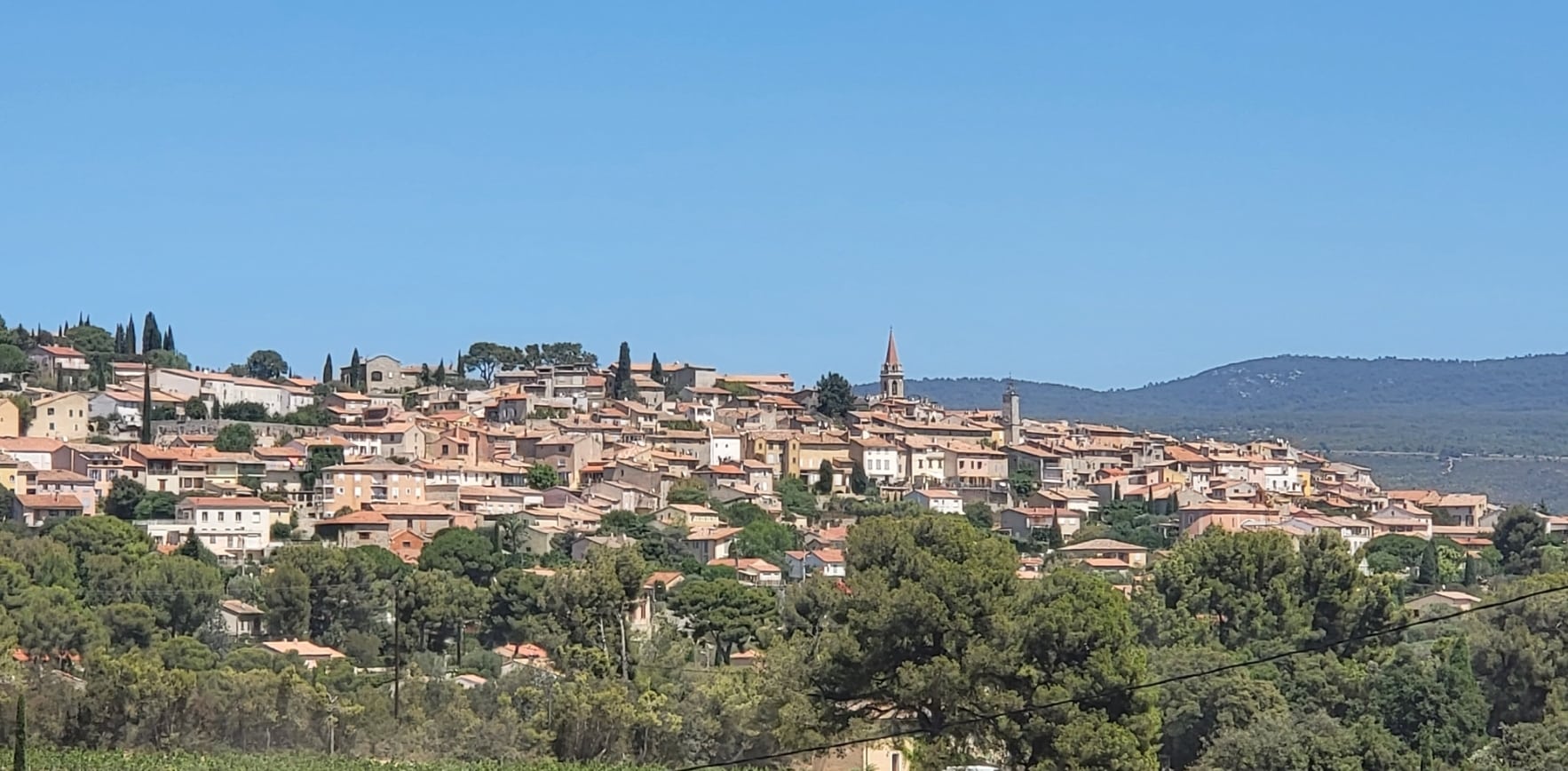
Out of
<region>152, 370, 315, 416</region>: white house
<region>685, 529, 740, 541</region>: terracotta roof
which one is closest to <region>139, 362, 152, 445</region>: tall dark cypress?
<region>152, 370, 315, 416</region>: white house

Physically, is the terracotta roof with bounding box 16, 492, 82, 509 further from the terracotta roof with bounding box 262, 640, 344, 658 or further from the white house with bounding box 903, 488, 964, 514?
the white house with bounding box 903, 488, 964, 514

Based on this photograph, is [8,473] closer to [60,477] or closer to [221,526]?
[60,477]

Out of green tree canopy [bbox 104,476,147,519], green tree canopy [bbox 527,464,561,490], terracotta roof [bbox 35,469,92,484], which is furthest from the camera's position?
green tree canopy [bbox 527,464,561,490]

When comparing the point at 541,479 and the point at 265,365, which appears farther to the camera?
the point at 265,365

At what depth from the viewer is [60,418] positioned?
7194cm

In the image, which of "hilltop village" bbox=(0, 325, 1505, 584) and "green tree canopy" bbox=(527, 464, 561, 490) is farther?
"green tree canopy" bbox=(527, 464, 561, 490)

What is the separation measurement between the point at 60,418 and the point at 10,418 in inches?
70.2

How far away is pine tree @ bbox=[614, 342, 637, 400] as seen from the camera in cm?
9119

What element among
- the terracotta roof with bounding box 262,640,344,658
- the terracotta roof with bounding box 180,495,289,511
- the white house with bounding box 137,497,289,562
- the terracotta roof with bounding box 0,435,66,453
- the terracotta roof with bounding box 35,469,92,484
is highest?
the terracotta roof with bounding box 0,435,66,453

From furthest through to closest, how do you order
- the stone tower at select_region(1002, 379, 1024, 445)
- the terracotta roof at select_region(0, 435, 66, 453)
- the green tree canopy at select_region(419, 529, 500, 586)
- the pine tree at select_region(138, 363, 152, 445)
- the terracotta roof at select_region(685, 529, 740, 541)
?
the stone tower at select_region(1002, 379, 1024, 445) < the pine tree at select_region(138, 363, 152, 445) < the terracotta roof at select_region(0, 435, 66, 453) < the terracotta roof at select_region(685, 529, 740, 541) < the green tree canopy at select_region(419, 529, 500, 586)

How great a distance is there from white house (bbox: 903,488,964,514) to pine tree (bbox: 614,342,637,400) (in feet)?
59.5

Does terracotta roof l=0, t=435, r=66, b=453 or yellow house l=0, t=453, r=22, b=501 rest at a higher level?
terracotta roof l=0, t=435, r=66, b=453

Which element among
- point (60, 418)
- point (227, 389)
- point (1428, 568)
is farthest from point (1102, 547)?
point (227, 389)

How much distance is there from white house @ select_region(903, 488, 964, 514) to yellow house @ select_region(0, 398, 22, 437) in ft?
97.2
